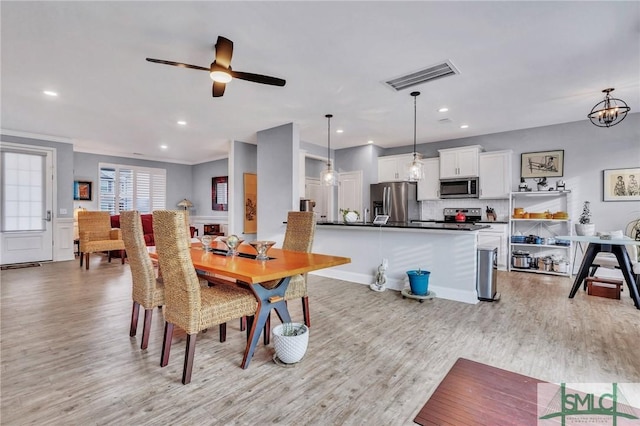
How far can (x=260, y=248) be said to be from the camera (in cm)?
256

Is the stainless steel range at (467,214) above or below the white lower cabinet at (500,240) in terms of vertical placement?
above

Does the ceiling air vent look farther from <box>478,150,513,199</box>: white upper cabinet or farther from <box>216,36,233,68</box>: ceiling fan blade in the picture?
<box>478,150,513,199</box>: white upper cabinet

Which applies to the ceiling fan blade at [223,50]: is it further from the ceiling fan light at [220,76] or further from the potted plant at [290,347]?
the potted plant at [290,347]

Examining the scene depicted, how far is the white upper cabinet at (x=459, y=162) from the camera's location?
592 cm

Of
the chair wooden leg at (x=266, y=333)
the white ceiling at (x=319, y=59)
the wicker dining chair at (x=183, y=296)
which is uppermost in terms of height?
the white ceiling at (x=319, y=59)

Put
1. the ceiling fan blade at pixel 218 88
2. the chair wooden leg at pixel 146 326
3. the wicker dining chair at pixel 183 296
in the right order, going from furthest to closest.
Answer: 1. the ceiling fan blade at pixel 218 88
2. the chair wooden leg at pixel 146 326
3. the wicker dining chair at pixel 183 296

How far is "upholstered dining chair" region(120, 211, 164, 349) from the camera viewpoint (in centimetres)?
240

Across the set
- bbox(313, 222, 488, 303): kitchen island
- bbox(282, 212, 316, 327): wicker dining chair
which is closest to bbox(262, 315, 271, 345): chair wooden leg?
bbox(282, 212, 316, 327): wicker dining chair

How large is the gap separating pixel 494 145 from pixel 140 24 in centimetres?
598

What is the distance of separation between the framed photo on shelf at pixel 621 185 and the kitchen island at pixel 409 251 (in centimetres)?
272

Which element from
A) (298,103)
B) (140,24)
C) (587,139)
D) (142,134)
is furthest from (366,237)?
(142,134)

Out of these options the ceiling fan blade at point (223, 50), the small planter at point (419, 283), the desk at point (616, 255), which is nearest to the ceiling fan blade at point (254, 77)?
the ceiling fan blade at point (223, 50)

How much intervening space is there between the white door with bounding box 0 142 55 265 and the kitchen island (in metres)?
5.73

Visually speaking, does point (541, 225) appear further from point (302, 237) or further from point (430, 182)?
point (302, 237)
